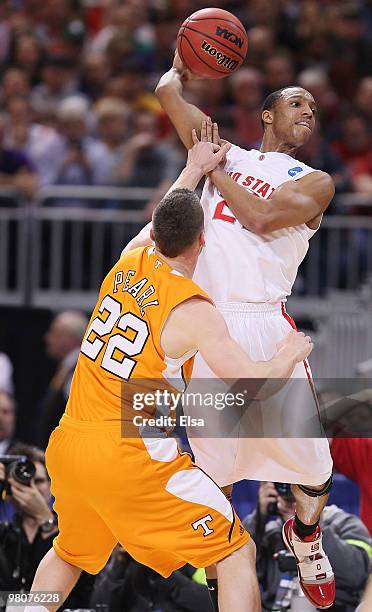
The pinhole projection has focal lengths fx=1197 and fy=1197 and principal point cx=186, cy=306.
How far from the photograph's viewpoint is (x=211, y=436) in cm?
593

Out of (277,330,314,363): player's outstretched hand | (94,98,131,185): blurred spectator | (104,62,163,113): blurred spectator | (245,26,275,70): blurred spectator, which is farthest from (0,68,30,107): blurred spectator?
(277,330,314,363): player's outstretched hand

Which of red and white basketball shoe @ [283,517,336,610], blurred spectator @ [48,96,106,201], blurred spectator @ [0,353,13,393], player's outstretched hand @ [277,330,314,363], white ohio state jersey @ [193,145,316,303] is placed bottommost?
blurred spectator @ [0,353,13,393]

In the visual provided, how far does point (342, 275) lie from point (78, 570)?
637 cm

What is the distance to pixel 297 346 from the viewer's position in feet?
17.6

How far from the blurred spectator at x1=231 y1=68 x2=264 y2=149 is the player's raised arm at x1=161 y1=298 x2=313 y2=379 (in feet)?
22.3

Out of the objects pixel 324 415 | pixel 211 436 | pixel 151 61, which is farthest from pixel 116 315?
pixel 151 61

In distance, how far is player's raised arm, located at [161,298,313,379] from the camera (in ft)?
16.9

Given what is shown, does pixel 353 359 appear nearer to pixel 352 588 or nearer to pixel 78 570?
pixel 352 588

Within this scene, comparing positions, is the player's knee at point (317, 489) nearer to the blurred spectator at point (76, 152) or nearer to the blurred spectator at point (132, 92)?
the blurred spectator at point (76, 152)

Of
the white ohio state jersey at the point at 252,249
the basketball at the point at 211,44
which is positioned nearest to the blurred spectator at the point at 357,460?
the white ohio state jersey at the point at 252,249

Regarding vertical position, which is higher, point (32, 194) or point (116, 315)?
point (116, 315)

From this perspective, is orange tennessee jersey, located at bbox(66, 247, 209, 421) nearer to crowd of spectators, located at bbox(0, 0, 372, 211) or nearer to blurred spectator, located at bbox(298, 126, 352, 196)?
crowd of spectators, located at bbox(0, 0, 372, 211)

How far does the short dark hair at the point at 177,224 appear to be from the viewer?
5.39 meters

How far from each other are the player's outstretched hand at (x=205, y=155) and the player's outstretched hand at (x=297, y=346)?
1060 millimetres
